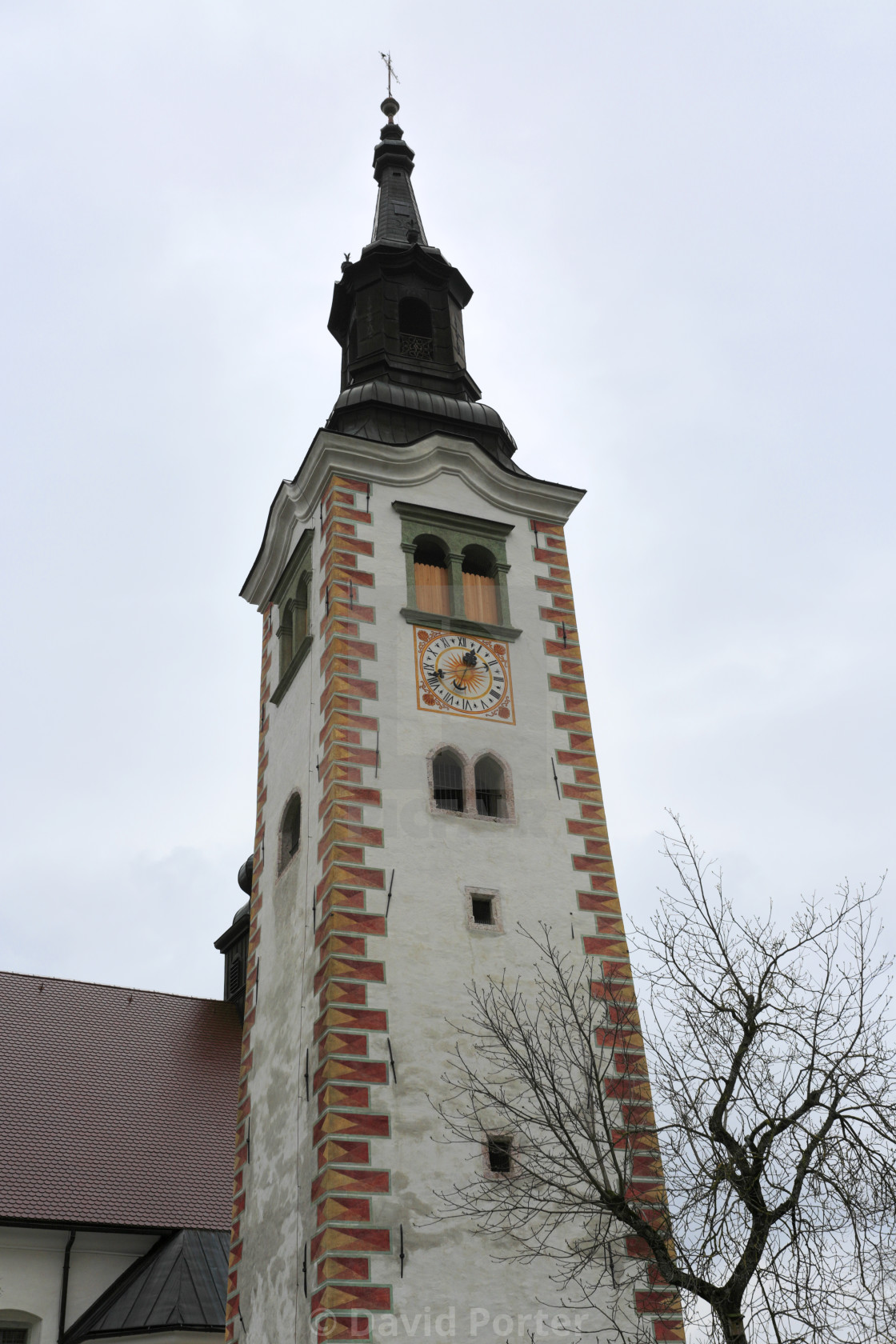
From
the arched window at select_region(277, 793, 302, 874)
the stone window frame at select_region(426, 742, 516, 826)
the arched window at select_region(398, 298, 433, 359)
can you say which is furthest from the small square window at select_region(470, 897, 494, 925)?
the arched window at select_region(398, 298, 433, 359)

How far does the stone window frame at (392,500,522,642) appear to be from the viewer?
56.9 ft

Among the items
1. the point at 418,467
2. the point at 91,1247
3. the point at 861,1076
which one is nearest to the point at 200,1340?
the point at 91,1247

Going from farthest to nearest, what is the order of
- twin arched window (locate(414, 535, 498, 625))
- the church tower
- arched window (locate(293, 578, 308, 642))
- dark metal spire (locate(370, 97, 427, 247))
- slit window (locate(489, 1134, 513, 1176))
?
dark metal spire (locate(370, 97, 427, 247)), arched window (locate(293, 578, 308, 642)), twin arched window (locate(414, 535, 498, 625)), slit window (locate(489, 1134, 513, 1176)), the church tower

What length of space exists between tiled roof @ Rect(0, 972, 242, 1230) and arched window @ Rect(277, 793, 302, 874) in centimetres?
572

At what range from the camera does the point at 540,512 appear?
19.5 meters

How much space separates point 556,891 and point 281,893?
3321 millimetres

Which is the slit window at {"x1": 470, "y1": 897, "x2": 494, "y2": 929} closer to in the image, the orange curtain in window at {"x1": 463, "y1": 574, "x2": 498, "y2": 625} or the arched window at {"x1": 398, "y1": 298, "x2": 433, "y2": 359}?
the orange curtain in window at {"x1": 463, "y1": 574, "x2": 498, "y2": 625}

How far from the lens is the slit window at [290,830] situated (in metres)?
16.8

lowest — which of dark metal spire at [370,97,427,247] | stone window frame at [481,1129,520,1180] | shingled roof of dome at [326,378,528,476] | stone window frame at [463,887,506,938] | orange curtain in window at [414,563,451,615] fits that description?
stone window frame at [481,1129,520,1180]

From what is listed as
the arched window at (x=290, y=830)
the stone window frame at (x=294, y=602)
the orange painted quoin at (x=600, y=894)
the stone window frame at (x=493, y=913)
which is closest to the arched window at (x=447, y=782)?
the stone window frame at (x=493, y=913)

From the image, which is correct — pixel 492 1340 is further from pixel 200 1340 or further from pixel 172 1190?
pixel 172 1190

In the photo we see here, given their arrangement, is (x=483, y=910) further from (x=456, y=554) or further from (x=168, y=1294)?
(x=168, y=1294)

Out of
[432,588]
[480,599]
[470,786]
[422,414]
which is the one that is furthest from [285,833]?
[422,414]

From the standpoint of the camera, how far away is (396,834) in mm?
15266
